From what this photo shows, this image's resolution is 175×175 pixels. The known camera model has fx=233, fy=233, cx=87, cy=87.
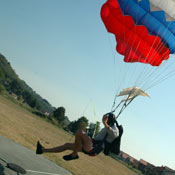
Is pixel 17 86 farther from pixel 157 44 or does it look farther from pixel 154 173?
pixel 157 44

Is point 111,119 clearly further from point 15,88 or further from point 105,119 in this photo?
point 15,88

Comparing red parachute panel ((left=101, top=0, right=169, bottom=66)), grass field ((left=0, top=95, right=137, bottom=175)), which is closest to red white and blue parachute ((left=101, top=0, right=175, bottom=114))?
red parachute panel ((left=101, top=0, right=169, bottom=66))

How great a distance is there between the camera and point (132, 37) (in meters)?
10.6

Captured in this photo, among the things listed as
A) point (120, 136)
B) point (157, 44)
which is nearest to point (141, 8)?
point (157, 44)

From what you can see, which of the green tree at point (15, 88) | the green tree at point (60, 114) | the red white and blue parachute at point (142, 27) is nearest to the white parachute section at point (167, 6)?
the red white and blue parachute at point (142, 27)

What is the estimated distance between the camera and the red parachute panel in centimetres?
1034

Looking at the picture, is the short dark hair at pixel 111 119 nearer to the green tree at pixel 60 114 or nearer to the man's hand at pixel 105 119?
the man's hand at pixel 105 119

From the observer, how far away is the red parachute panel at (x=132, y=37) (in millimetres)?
10336

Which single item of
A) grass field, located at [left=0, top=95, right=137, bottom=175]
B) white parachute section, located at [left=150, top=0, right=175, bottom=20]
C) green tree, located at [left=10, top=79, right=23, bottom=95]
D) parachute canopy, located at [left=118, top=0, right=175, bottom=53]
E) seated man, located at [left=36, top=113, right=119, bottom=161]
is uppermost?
green tree, located at [left=10, top=79, right=23, bottom=95]

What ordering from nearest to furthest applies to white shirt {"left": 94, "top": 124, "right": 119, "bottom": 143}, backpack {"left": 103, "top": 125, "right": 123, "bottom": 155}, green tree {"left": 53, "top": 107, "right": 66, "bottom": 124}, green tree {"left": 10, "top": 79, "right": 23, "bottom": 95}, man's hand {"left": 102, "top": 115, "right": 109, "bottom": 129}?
man's hand {"left": 102, "top": 115, "right": 109, "bottom": 129} < white shirt {"left": 94, "top": 124, "right": 119, "bottom": 143} < backpack {"left": 103, "top": 125, "right": 123, "bottom": 155} < green tree {"left": 53, "top": 107, "right": 66, "bottom": 124} < green tree {"left": 10, "top": 79, "right": 23, "bottom": 95}

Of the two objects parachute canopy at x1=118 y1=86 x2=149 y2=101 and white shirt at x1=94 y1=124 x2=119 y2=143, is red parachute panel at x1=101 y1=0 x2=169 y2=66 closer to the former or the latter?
parachute canopy at x1=118 y1=86 x2=149 y2=101

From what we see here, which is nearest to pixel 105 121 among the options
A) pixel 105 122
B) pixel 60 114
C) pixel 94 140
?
pixel 105 122

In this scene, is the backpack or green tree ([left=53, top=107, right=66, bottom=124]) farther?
green tree ([left=53, top=107, right=66, bottom=124])

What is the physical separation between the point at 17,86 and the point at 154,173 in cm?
13463
